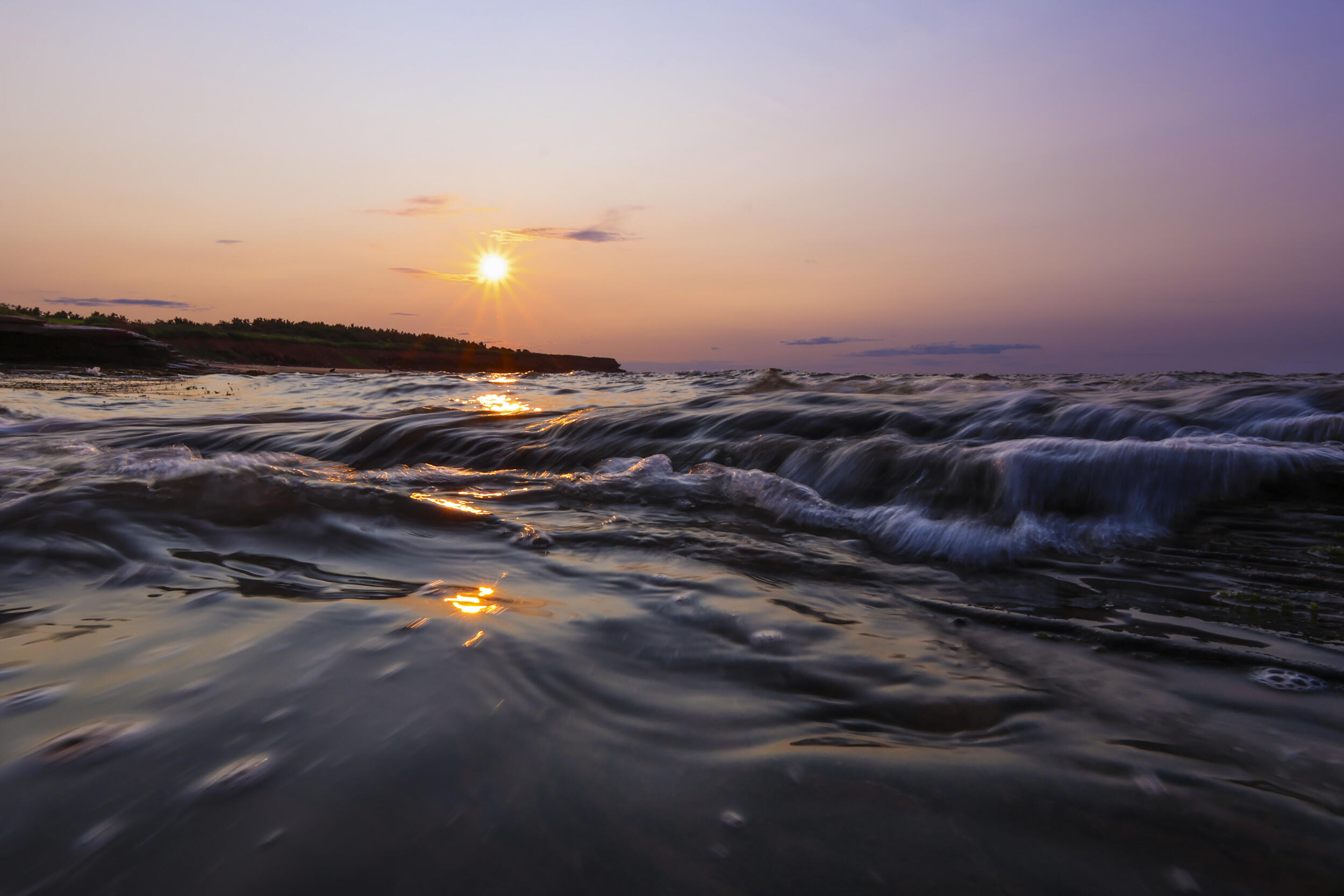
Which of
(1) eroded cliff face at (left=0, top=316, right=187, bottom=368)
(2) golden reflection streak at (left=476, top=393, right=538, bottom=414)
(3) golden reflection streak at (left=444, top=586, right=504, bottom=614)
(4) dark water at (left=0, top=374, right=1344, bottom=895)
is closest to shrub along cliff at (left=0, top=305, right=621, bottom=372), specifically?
(1) eroded cliff face at (left=0, top=316, right=187, bottom=368)

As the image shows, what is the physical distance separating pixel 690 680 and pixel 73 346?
993 inches

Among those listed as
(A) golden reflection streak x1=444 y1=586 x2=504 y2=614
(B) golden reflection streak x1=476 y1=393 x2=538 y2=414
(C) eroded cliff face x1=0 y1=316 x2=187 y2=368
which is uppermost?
(C) eroded cliff face x1=0 y1=316 x2=187 y2=368

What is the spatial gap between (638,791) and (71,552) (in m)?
2.87

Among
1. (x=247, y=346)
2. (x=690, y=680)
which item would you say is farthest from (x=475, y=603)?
(x=247, y=346)

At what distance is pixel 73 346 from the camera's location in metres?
19.4

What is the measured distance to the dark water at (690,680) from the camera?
111 centimetres

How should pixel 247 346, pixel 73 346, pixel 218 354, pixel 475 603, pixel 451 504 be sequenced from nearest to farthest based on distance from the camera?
pixel 475 603
pixel 451 504
pixel 73 346
pixel 218 354
pixel 247 346

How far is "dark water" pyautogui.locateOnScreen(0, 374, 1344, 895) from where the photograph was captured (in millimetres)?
1113

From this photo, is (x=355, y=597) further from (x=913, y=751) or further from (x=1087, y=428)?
(x=1087, y=428)

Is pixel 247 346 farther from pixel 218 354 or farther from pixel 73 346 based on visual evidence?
pixel 73 346

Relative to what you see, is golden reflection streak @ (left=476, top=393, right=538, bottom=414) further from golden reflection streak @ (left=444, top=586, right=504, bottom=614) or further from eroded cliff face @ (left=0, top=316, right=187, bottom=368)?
eroded cliff face @ (left=0, top=316, right=187, bottom=368)

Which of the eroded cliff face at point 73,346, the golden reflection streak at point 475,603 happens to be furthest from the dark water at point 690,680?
the eroded cliff face at point 73,346

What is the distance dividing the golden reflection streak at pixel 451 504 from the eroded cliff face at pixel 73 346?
71.3 ft

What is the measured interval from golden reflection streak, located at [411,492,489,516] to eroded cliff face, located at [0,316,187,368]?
21744mm
